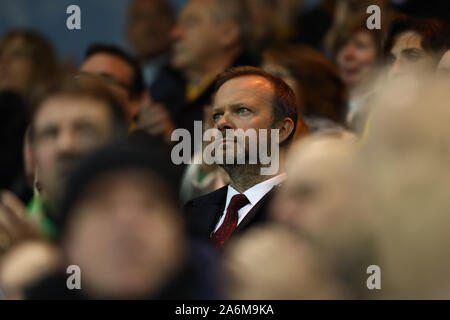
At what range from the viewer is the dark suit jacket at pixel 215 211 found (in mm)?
3104

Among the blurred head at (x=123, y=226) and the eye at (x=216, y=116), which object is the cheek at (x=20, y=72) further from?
the blurred head at (x=123, y=226)

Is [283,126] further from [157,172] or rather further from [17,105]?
[17,105]

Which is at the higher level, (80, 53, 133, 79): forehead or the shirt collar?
(80, 53, 133, 79): forehead

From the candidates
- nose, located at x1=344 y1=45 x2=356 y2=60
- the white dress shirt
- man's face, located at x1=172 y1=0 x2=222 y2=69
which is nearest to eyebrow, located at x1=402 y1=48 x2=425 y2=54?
the white dress shirt

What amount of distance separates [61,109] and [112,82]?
1266 millimetres

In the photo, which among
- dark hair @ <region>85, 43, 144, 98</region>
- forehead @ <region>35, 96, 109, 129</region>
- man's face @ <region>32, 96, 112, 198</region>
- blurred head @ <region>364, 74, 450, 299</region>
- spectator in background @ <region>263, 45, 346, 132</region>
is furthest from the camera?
dark hair @ <region>85, 43, 144, 98</region>

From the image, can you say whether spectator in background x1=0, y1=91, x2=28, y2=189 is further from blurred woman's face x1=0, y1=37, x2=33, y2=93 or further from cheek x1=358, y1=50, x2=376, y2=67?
cheek x1=358, y1=50, x2=376, y2=67

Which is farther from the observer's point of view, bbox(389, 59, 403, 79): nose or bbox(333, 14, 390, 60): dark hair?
bbox(333, 14, 390, 60): dark hair

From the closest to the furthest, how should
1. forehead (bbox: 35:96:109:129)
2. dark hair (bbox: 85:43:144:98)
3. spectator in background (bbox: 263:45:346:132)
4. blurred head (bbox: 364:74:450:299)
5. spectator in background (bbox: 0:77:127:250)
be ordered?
1. blurred head (bbox: 364:74:450:299)
2. spectator in background (bbox: 0:77:127:250)
3. forehead (bbox: 35:96:109:129)
4. spectator in background (bbox: 263:45:346:132)
5. dark hair (bbox: 85:43:144:98)

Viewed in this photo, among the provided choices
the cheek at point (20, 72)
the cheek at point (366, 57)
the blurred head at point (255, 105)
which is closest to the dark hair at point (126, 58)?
the cheek at point (20, 72)

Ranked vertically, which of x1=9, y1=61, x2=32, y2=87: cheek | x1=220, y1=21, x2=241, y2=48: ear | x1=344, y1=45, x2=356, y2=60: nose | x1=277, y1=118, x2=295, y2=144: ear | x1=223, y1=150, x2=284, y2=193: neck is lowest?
x1=223, y1=150, x2=284, y2=193: neck

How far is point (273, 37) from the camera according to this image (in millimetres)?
5531

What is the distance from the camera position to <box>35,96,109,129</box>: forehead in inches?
127
